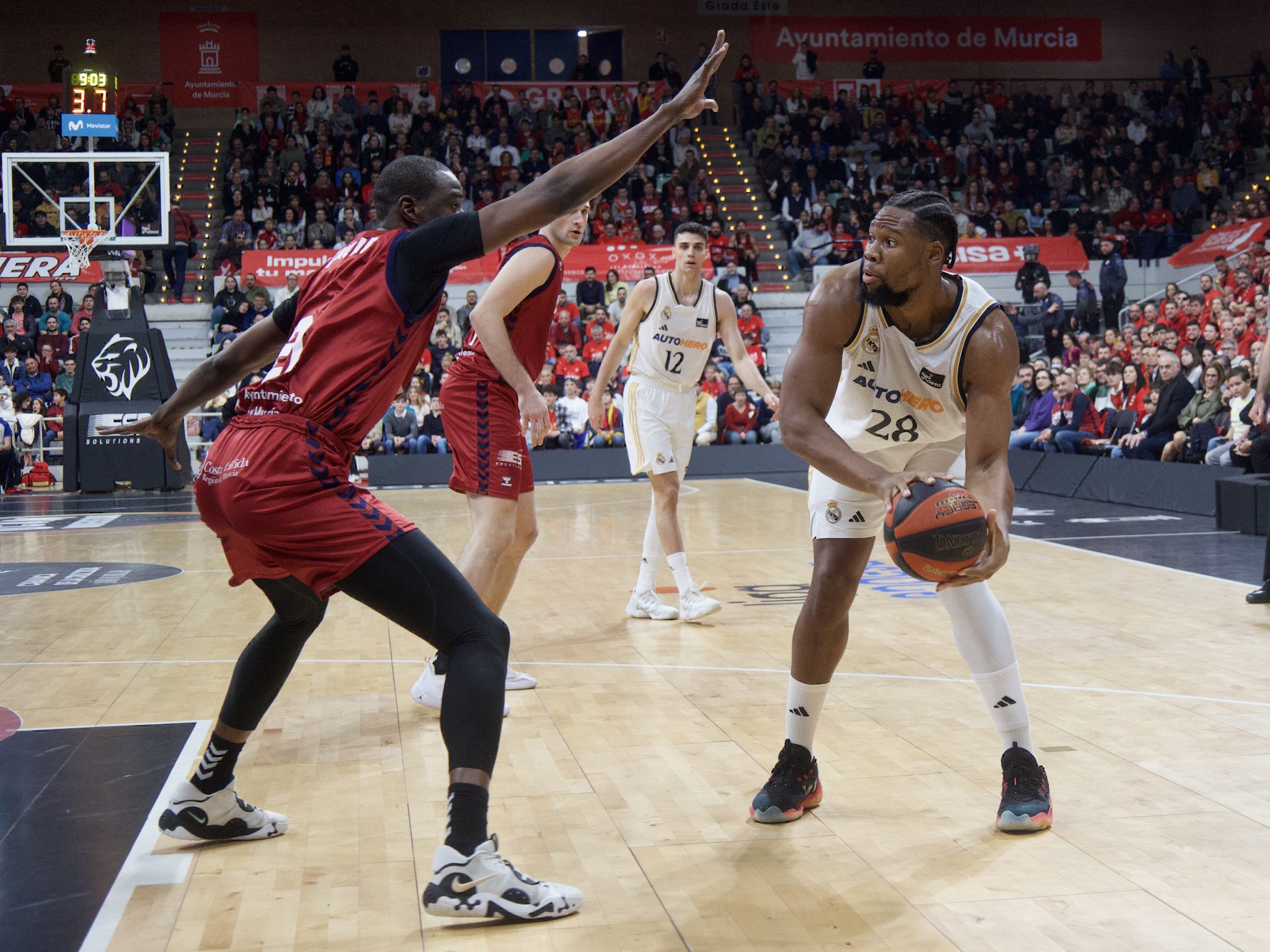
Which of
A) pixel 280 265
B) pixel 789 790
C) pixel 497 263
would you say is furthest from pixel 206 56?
pixel 789 790

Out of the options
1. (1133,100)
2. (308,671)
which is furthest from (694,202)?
(308,671)

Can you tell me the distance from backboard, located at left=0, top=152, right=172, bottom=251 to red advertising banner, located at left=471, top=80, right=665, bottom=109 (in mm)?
9839

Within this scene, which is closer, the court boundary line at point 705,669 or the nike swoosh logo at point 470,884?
the nike swoosh logo at point 470,884

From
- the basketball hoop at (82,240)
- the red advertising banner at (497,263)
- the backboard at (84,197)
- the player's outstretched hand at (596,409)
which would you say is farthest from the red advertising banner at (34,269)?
the player's outstretched hand at (596,409)

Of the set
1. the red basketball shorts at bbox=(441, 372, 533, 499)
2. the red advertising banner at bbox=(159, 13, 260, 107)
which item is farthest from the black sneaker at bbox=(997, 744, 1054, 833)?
the red advertising banner at bbox=(159, 13, 260, 107)

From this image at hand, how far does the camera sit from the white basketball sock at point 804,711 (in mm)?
3508

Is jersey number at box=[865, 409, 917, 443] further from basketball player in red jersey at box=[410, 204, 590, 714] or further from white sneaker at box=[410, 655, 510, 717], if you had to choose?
white sneaker at box=[410, 655, 510, 717]

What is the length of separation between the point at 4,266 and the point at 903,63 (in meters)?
18.4

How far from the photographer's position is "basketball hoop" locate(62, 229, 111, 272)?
48.7ft

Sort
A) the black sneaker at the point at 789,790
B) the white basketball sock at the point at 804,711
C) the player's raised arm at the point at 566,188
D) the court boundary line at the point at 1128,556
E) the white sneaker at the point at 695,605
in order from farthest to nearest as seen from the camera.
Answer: the court boundary line at the point at 1128,556 → the white sneaker at the point at 695,605 → the white basketball sock at the point at 804,711 → the black sneaker at the point at 789,790 → the player's raised arm at the point at 566,188

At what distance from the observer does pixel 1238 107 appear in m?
24.9

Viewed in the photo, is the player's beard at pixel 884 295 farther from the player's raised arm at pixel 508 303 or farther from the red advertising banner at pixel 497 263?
the red advertising banner at pixel 497 263

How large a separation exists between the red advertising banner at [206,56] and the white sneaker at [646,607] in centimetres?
2135

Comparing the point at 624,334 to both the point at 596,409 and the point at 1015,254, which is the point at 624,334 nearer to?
the point at 596,409
